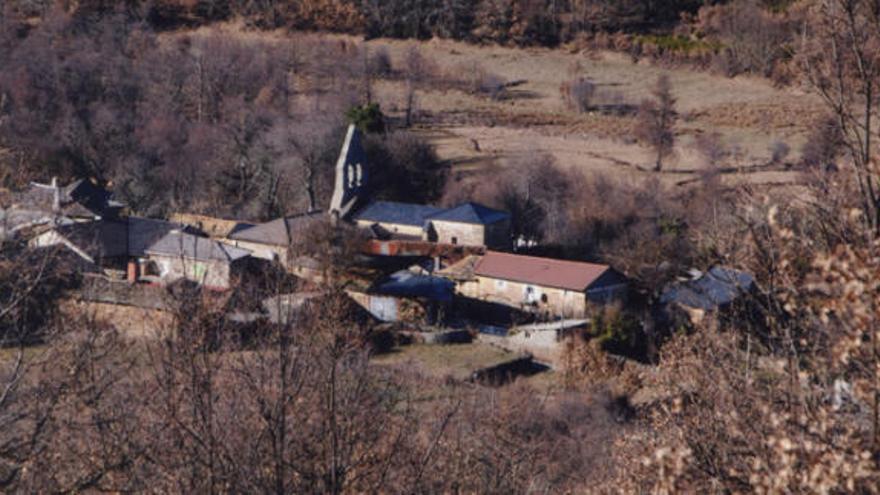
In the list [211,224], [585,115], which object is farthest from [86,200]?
[585,115]

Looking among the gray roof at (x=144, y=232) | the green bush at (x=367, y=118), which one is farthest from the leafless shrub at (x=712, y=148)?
the gray roof at (x=144, y=232)

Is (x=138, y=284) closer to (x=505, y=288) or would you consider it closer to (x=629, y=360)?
(x=505, y=288)

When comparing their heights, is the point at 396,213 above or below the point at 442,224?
below

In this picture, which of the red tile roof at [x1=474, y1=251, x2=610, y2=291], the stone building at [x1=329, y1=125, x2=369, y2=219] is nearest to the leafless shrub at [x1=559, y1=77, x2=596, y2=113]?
the stone building at [x1=329, y1=125, x2=369, y2=219]

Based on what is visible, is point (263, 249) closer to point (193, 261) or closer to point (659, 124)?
point (193, 261)

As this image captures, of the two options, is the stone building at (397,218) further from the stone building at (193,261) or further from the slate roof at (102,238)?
the slate roof at (102,238)

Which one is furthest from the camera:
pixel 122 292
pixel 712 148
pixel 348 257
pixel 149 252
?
pixel 712 148

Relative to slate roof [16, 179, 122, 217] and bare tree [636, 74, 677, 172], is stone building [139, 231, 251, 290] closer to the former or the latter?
slate roof [16, 179, 122, 217]
